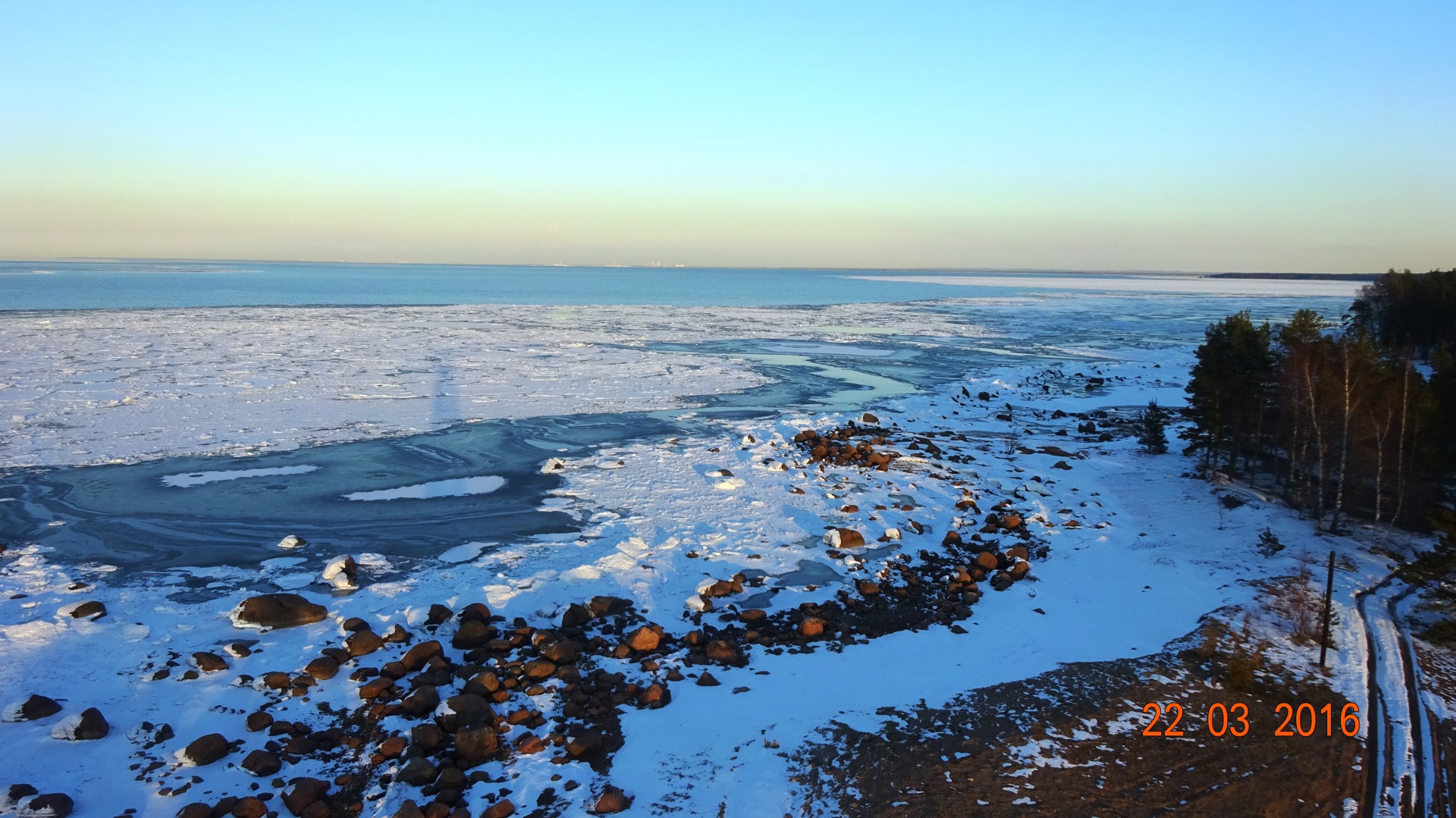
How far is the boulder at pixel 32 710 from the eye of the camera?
10.3 metres

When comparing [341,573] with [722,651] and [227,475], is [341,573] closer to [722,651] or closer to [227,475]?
[722,651]

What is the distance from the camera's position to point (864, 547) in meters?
17.7

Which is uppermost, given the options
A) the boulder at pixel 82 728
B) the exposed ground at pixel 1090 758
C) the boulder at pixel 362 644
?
the boulder at pixel 362 644

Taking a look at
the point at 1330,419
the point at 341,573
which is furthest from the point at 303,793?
the point at 1330,419

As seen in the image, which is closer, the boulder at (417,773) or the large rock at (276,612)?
the boulder at (417,773)

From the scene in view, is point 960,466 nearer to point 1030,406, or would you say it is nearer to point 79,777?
point 1030,406

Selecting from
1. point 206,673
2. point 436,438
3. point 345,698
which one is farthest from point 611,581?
point 436,438

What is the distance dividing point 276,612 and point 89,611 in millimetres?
2969

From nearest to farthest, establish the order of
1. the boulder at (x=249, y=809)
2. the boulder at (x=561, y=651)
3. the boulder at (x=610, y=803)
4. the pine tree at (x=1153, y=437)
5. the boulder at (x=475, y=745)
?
the boulder at (x=249, y=809)
the boulder at (x=610, y=803)
the boulder at (x=475, y=745)
the boulder at (x=561, y=651)
the pine tree at (x=1153, y=437)

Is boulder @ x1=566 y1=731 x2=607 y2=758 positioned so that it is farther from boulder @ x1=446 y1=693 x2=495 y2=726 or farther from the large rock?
the large rock

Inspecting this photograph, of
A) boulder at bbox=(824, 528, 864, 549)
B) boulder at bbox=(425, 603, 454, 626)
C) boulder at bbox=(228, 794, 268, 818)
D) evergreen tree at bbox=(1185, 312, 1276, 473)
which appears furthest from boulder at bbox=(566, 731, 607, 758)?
evergreen tree at bbox=(1185, 312, 1276, 473)

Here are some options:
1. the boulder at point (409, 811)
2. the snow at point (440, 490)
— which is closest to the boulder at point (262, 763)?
the boulder at point (409, 811)

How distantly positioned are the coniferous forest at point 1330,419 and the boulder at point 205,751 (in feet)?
61.1

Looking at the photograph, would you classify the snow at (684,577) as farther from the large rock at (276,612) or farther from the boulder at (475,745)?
the boulder at (475,745)
